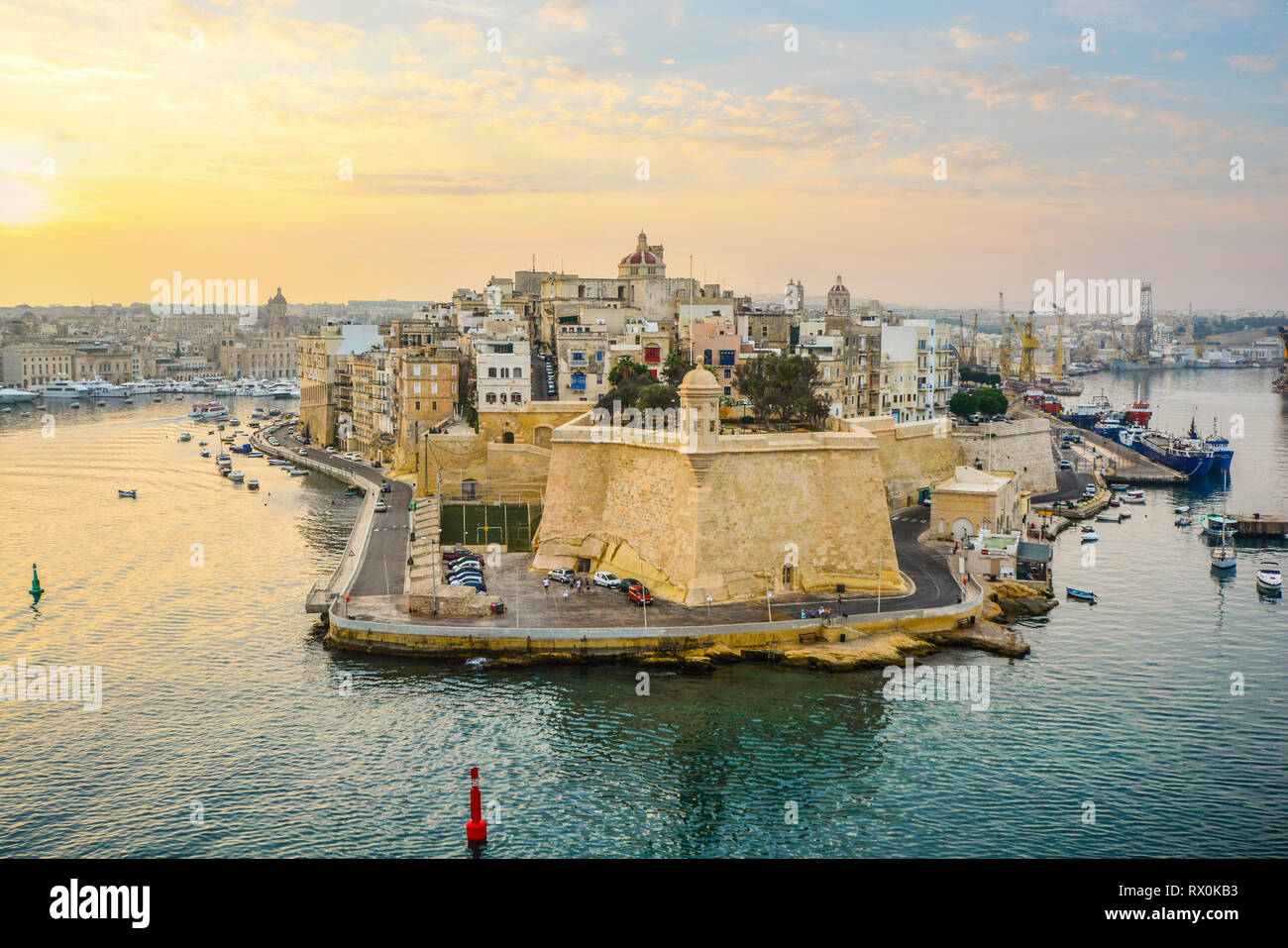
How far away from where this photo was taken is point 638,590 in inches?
1105

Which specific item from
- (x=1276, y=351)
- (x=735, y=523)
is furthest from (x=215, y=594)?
(x=1276, y=351)

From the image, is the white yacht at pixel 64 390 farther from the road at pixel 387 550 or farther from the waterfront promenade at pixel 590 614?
the waterfront promenade at pixel 590 614

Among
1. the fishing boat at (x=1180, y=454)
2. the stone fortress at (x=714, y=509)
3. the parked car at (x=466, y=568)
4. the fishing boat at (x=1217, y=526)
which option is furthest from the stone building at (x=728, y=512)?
the fishing boat at (x=1180, y=454)

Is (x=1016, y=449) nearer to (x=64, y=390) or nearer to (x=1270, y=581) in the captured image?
(x=1270, y=581)

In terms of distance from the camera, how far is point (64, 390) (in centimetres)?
11400

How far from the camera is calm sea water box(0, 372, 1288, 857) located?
17.2 meters

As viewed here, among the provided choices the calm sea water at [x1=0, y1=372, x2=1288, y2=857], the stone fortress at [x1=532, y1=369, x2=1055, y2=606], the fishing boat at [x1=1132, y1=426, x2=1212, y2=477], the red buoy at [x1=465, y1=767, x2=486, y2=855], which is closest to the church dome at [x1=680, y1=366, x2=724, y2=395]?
the stone fortress at [x1=532, y1=369, x2=1055, y2=606]

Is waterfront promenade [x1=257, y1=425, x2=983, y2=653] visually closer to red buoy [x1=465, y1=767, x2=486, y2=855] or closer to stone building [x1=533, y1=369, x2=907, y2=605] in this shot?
stone building [x1=533, y1=369, x2=907, y2=605]

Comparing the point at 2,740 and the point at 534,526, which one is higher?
the point at 534,526

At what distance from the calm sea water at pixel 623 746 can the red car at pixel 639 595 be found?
3319mm

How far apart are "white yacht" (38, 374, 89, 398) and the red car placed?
347 ft

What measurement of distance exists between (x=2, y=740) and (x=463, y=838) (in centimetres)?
1065

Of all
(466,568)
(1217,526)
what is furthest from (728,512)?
(1217,526)
